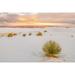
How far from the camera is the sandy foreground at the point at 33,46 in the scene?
1.70m

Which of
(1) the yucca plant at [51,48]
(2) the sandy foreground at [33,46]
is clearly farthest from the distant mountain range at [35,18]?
(1) the yucca plant at [51,48]

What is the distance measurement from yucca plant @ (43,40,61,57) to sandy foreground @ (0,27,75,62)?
0.09 feet

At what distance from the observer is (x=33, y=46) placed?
1.71 metres

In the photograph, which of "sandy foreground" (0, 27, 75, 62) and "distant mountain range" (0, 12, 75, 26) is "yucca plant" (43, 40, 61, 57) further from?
"distant mountain range" (0, 12, 75, 26)

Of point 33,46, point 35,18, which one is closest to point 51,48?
point 33,46

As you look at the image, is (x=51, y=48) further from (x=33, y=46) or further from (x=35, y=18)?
(x=35, y=18)

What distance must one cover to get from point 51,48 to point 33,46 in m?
0.16

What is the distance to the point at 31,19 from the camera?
173cm

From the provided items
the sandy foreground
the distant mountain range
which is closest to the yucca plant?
the sandy foreground
